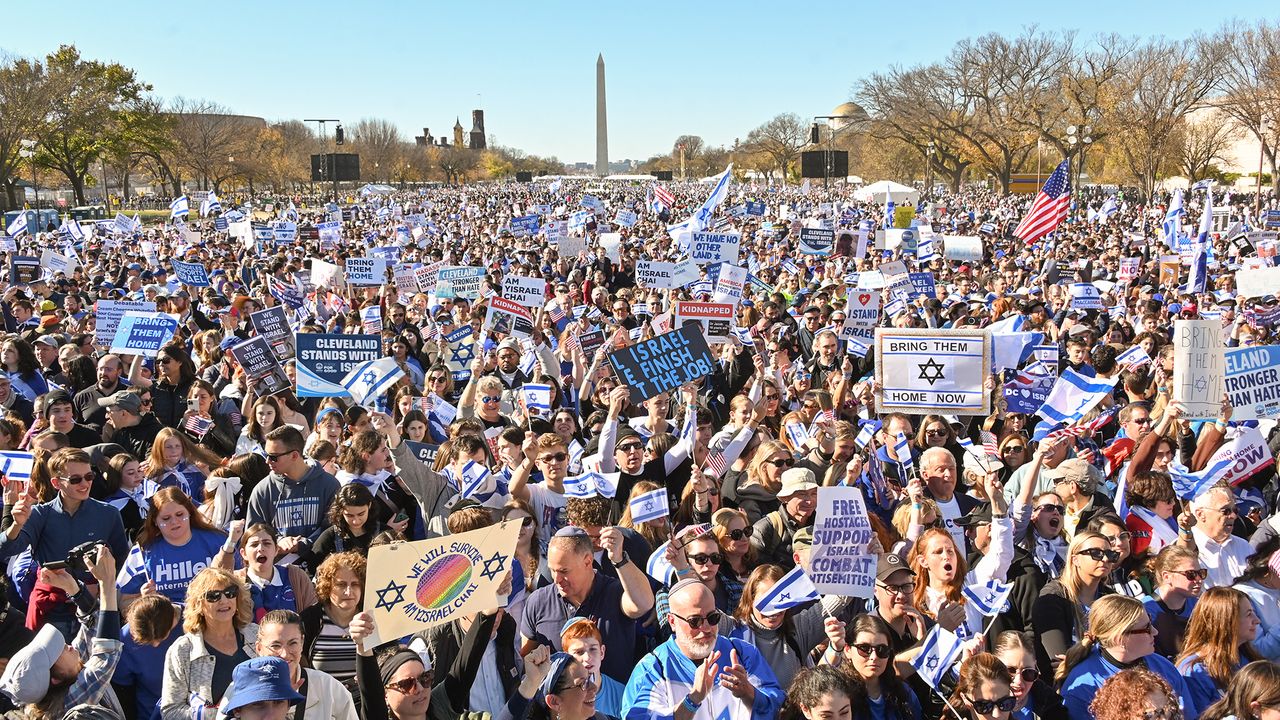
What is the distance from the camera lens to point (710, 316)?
11.1m

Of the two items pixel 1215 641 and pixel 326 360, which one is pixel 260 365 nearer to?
→ pixel 326 360

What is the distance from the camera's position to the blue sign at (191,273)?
17688 mm

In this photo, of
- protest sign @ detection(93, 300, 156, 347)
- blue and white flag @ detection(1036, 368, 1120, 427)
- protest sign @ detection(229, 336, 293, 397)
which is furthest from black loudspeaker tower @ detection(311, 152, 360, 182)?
blue and white flag @ detection(1036, 368, 1120, 427)

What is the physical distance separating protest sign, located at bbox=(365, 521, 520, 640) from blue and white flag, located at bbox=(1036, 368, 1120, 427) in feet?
15.6

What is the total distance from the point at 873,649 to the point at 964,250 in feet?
69.1

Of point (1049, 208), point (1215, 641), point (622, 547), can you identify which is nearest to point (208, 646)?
point (622, 547)

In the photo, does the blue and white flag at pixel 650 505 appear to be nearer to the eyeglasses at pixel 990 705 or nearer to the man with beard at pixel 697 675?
the man with beard at pixel 697 675

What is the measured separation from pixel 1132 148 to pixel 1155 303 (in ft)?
134

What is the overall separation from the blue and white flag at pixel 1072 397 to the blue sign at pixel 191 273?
1435 centimetres

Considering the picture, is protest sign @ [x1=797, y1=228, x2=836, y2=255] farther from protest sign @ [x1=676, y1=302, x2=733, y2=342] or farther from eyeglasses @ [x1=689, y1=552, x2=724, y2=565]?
eyeglasses @ [x1=689, y1=552, x2=724, y2=565]

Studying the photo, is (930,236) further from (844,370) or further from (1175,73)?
(1175,73)

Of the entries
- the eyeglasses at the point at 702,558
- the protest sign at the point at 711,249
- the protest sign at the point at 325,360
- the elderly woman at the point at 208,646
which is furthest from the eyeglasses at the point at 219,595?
the protest sign at the point at 711,249

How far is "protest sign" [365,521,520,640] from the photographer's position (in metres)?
4.25

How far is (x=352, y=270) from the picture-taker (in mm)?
17031
